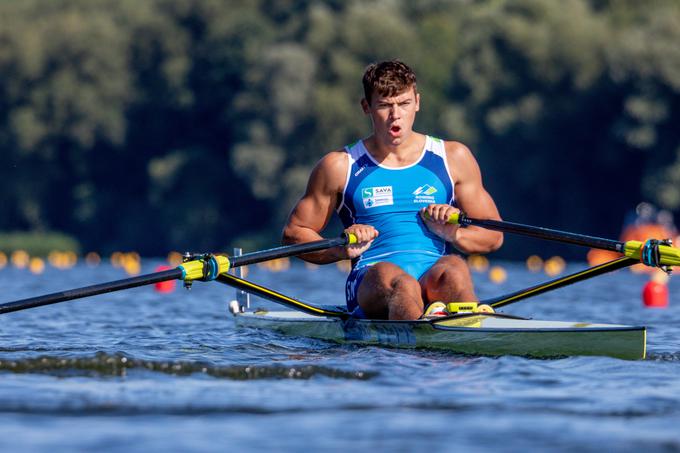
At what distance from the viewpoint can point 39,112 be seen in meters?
49.2

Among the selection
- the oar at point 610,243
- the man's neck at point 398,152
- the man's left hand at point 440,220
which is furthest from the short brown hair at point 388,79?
the oar at point 610,243

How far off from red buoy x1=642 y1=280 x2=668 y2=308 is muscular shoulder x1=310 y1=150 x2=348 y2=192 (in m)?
6.56

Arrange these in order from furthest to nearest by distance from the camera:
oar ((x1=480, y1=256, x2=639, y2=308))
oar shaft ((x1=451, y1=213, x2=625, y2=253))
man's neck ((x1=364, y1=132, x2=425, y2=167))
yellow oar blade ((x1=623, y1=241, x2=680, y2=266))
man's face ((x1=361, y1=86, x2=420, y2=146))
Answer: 1. man's neck ((x1=364, y1=132, x2=425, y2=167))
2. man's face ((x1=361, y1=86, x2=420, y2=146))
3. oar ((x1=480, y1=256, x2=639, y2=308))
4. oar shaft ((x1=451, y1=213, x2=625, y2=253))
5. yellow oar blade ((x1=623, y1=241, x2=680, y2=266))

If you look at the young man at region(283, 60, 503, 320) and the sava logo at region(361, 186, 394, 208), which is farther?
the sava logo at region(361, 186, 394, 208)

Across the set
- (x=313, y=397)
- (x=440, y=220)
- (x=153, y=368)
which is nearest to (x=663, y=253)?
(x=440, y=220)

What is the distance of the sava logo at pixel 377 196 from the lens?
332 inches

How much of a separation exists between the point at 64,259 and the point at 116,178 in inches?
326

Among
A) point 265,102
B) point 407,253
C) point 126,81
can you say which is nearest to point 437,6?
point 265,102

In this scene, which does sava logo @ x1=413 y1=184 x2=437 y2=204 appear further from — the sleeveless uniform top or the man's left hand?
the man's left hand

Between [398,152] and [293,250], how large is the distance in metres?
1.02

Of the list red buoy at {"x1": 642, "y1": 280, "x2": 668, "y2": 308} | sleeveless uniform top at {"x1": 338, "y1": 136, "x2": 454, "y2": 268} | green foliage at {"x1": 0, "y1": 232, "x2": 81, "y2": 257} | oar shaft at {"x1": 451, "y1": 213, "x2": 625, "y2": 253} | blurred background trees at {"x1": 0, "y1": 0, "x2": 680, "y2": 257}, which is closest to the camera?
oar shaft at {"x1": 451, "y1": 213, "x2": 625, "y2": 253}

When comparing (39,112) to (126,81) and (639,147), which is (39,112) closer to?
(126,81)

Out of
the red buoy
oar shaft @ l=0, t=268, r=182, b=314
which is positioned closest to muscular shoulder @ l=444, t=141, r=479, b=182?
oar shaft @ l=0, t=268, r=182, b=314

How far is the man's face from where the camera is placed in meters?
8.21
